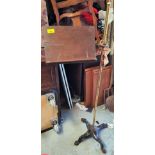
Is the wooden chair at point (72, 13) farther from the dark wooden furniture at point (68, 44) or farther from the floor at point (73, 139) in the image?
the floor at point (73, 139)

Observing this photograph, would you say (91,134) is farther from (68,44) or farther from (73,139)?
(68,44)

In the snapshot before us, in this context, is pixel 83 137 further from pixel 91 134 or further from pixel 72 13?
pixel 72 13

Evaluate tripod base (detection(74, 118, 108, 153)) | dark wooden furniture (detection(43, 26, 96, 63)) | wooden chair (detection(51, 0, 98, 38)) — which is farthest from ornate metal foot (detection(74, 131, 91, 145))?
wooden chair (detection(51, 0, 98, 38))

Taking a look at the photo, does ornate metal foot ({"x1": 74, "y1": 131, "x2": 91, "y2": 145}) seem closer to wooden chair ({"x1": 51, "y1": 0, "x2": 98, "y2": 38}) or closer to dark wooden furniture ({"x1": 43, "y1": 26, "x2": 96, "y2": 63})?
dark wooden furniture ({"x1": 43, "y1": 26, "x2": 96, "y2": 63})

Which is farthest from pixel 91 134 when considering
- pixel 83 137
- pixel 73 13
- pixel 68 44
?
pixel 73 13

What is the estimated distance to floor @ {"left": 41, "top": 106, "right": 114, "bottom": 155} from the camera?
1793mm

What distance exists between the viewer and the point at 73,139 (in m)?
1.92

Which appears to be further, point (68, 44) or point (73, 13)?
point (73, 13)

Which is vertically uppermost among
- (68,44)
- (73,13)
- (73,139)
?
(73,13)

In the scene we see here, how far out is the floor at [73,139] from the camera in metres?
1.79

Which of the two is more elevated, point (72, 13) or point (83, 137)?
point (72, 13)
